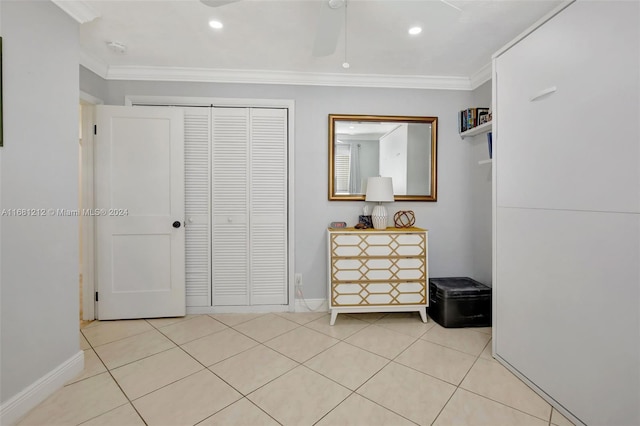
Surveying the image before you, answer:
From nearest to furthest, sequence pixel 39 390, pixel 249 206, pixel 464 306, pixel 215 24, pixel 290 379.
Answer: pixel 39 390 → pixel 290 379 → pixel 215 24 → pixel 464 306 → pixel 249 206

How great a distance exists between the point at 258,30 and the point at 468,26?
155cm

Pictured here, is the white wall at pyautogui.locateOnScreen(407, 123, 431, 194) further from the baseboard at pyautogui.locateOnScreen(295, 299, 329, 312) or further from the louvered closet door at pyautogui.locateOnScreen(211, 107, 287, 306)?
the baseboard at pyautogui.locateOnScreen(295, 299, 329, 312)

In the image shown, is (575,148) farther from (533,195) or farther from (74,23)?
(74,23)

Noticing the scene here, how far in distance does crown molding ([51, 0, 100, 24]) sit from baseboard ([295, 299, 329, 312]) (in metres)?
2.76

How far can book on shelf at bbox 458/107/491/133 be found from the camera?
2590mm

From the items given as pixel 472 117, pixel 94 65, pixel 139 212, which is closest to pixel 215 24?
pixel 94 65

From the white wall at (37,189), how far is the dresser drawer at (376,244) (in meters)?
1.89

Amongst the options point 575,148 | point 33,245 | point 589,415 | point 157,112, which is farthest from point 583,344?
point 157,112

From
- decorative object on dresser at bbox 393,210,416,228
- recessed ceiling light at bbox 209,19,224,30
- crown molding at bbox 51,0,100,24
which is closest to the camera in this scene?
crown molding at bbox 51,0,100,24

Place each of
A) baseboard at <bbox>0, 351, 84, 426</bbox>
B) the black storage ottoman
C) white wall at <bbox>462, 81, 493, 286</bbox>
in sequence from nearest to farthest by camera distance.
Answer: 1. baseboard at <bbox>0, 351, 84, 426</bbox>
2. the black storage ottoman
3. white wall at <bbox>462, 81, 493, 286</bbox>

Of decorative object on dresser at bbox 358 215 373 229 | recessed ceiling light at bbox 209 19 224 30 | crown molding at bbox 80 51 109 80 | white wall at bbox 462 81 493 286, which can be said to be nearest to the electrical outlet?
decorative object on dresser at bbox 358 215 373 229

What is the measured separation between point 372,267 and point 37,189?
234 centimetres

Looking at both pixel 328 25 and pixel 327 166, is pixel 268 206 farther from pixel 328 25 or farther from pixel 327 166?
pixel 328 25

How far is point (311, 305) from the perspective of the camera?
2838 millimetres
